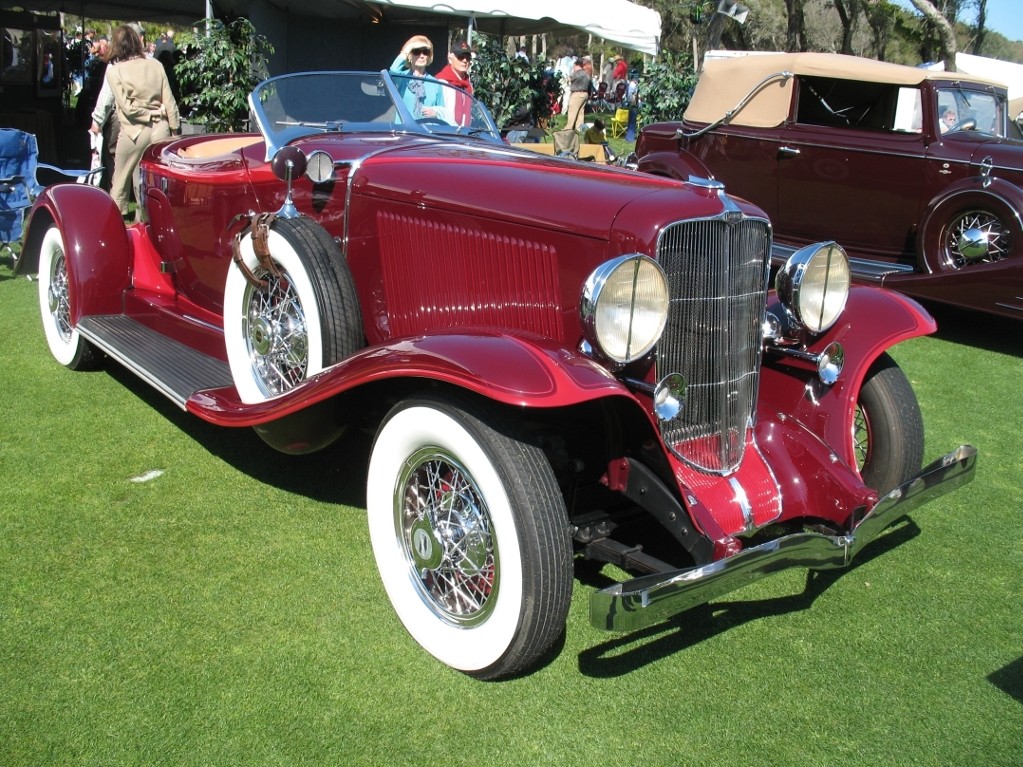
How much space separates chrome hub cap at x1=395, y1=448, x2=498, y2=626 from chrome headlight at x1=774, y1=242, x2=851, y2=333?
4.33 ft

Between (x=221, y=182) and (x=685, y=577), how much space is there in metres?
2.92

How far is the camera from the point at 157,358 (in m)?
4.09

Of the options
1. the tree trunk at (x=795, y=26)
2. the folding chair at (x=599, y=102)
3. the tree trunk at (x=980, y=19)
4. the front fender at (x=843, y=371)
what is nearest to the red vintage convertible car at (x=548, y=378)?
the front fender at (x=843, y=371)

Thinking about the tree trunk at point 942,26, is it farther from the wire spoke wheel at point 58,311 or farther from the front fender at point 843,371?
the wire spoke wheel at point 58,311

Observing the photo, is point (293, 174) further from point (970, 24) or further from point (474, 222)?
point (970, 24)

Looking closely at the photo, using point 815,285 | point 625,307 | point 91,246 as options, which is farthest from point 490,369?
point 91,246

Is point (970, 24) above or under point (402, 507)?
above

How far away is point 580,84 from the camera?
18.9 meters

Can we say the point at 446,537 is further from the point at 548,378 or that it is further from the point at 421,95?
the point at 421,95

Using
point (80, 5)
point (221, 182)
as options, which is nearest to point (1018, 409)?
point (221, 182)

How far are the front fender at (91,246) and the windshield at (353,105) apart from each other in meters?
1.19

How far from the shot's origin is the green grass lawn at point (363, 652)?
2379 millimetres

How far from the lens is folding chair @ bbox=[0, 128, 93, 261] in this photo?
7.33m

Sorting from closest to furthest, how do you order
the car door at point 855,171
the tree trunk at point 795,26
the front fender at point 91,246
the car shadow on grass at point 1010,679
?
1. the car shadow on grass at point 1010,679
2. the front fender at point 91,246
3. the car door at point 855,171
4. the tree trunk at point 795,26
